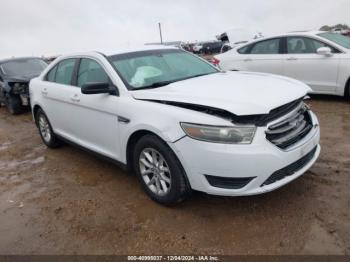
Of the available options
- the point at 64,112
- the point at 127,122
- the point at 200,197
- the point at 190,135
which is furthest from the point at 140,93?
the point at 64,112

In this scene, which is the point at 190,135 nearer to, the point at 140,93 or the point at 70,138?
the point at 140,93

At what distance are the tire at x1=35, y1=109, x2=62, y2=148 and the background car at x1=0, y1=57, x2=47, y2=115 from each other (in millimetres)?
3694

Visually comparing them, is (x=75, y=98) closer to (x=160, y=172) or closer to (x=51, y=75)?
(x=51, y=75)

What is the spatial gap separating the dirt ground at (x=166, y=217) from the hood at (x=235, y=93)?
40.4 inches

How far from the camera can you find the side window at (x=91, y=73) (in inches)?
167

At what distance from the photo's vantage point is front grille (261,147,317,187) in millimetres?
3068

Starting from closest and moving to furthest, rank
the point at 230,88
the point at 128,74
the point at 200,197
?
the point at 230,88
the point at 200,197
the point at 128,74

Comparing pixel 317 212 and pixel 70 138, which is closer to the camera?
pixel 317 212

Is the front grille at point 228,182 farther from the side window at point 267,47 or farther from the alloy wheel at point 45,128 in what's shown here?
the side window at point 267,47

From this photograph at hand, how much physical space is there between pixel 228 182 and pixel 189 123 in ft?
2.02

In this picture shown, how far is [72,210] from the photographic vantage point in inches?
150

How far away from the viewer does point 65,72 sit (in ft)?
16.8

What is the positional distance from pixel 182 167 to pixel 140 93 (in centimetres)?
94

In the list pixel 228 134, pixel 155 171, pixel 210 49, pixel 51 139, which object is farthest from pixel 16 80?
pixel 210 49
